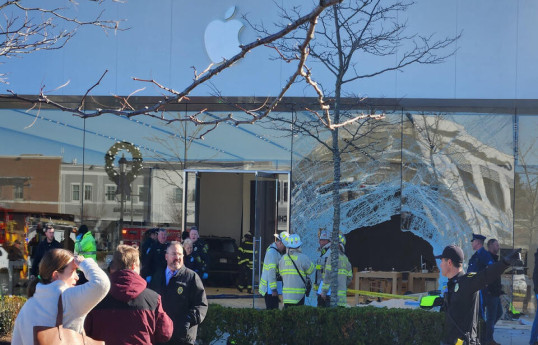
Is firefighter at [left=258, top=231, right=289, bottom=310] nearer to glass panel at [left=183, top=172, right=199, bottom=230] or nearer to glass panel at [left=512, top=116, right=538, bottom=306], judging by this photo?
glass panel at [left=183, top=172, right=199, bottom=230]

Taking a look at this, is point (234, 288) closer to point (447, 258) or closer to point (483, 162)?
point (483, 162)

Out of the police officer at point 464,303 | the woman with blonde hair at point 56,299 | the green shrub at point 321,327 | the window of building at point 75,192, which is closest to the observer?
the woman with blonde hair at point 56,299

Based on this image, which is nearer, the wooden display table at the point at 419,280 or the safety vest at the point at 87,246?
the wooden display table at the point at 419,280

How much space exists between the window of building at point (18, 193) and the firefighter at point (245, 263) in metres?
4.72

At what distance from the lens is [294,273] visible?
1144 cm

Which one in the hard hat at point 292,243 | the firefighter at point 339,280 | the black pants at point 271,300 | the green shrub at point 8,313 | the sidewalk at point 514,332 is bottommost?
the sidewalk at point 514,332

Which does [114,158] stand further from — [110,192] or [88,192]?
[88,192]

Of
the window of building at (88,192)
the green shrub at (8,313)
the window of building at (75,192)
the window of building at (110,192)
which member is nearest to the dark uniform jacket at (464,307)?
the green shrub at (8,313)

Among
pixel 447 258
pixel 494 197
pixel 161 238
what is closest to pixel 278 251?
pixel 161 238

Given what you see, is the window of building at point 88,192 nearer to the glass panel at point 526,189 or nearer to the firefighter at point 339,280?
the firefighter at point 339,280

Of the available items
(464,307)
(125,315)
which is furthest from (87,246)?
(464,307)

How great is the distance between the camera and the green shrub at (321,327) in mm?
10133

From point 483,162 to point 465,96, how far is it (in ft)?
4.06

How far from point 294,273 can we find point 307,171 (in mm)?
3573
